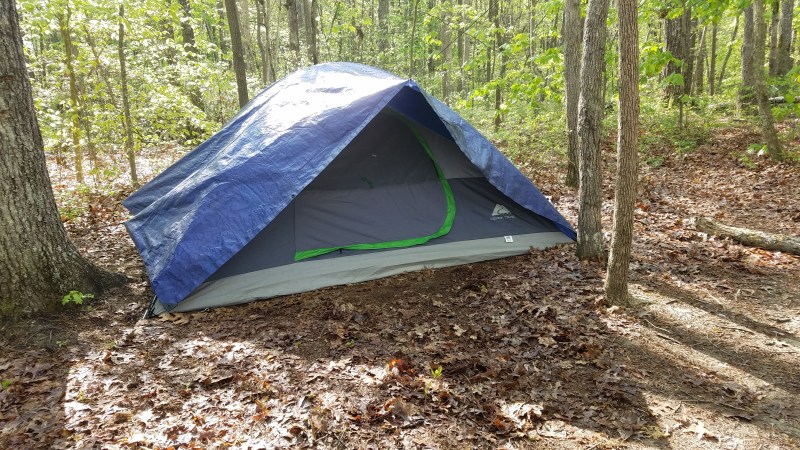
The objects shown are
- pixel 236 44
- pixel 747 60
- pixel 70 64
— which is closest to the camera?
pixel 70 64

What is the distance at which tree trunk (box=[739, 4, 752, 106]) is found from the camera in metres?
8.41

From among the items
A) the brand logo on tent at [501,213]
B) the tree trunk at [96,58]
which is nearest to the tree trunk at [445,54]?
the tree trunk at [96,58]

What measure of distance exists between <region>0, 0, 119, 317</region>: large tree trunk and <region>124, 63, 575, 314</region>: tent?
827 millimetres

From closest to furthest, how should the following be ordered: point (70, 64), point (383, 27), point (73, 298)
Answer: point (73, 298)
point (70, 64)
point (383, 27)

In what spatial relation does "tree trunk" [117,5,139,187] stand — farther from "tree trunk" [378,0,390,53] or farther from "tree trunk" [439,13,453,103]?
"tree trunk" [378,0,390,53]

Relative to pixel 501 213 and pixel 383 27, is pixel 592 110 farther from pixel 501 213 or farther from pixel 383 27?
pixel 383 27

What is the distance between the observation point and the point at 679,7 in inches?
284

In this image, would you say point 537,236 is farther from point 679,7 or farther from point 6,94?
point 6,94

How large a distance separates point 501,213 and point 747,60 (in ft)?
25.1

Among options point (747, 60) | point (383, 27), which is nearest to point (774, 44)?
point (747, 60)

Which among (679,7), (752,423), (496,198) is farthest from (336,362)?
(679,7)

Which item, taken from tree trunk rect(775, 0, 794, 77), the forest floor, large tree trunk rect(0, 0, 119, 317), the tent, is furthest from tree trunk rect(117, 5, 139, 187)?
tree trunk rect(775, 0, 794, 77)

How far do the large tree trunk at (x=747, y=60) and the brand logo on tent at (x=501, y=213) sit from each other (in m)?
5.83

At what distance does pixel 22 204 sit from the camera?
3.89 meters
